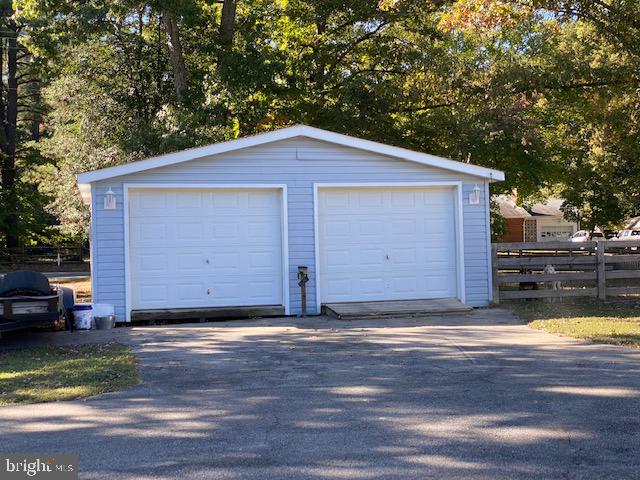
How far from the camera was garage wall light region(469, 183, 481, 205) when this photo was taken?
13.9 meters

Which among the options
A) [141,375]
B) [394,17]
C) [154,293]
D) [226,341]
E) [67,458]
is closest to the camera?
[67,458]

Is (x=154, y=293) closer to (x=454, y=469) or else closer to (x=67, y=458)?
(x=67, y=458)

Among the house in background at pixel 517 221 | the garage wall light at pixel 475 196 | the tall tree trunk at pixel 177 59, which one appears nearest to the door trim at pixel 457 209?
the garage wall light at pixel 475 196

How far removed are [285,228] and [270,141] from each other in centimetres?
164

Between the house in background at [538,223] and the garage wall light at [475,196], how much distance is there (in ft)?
130

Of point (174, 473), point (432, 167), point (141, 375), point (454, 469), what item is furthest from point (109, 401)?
point (432, 167)

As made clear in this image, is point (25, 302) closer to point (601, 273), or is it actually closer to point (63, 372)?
point (63, 372)

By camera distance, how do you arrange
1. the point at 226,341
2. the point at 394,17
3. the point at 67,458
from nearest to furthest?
the point at 67,458
the point at 226,341
the point at 394,17

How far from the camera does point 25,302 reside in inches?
388

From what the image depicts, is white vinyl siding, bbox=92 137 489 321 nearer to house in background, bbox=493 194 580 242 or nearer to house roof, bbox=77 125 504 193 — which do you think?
house roof, bbox=77 125 504 193

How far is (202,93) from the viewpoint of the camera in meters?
21.5

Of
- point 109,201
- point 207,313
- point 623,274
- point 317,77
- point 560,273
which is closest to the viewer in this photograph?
point 109,201

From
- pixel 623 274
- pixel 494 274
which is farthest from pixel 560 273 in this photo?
pixel 494 274

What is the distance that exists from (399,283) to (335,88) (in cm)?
1026
